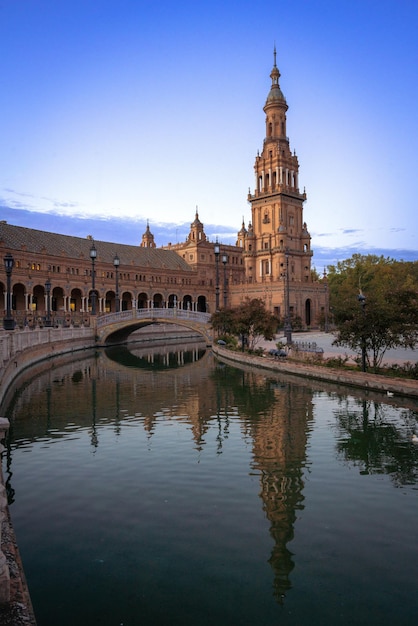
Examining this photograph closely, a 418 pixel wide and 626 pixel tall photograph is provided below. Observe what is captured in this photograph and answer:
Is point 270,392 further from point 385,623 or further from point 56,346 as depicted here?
point 56,346

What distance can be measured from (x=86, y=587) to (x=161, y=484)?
161 inches

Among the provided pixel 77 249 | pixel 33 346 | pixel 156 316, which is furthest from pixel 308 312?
pixel 33 346

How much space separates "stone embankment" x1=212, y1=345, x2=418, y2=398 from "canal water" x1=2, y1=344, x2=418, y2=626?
1.00m

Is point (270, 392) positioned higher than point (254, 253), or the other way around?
point (254, 253)

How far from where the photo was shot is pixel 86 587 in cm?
720

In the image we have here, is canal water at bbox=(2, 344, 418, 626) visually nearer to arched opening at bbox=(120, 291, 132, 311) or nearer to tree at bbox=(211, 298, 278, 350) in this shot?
tree at bbox=(211, 298, 278, 350)

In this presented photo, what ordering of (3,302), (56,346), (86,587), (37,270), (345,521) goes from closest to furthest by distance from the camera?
(86,587)
(345,521)
(56,346)
(3,302)
(37,270)

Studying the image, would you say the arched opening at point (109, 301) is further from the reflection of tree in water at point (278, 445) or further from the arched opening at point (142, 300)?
the reflection of tree in water at point (278, 445)

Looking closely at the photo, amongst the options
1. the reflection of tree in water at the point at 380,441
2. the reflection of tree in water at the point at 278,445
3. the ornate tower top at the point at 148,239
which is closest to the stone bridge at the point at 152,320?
the reflection of tree in water at the point at 278,445

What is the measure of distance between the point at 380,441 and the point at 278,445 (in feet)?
10.3

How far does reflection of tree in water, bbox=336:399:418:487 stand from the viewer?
12430 millimetres

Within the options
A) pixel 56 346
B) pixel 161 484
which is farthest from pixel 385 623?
pixel 56 346

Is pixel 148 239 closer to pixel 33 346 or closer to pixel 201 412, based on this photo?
pixel 33 346

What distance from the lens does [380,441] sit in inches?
591
